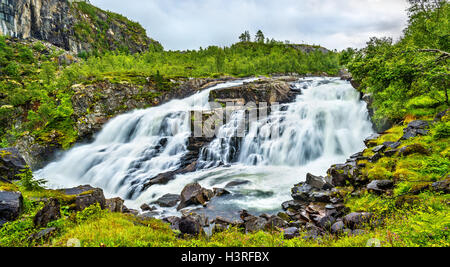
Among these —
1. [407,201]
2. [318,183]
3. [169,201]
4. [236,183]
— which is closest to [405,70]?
[407,201]

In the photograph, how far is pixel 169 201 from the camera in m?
12.3

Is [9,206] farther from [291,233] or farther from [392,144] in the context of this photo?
[392,144]

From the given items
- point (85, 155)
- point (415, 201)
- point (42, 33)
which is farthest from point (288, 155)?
point (42, 33)

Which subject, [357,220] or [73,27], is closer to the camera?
[357,220]

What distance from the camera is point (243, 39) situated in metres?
133

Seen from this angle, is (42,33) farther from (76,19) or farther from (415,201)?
(415,201)

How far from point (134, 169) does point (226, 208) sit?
10.5 m

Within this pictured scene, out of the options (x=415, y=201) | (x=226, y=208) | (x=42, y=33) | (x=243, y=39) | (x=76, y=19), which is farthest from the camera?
(x=243, y=39)

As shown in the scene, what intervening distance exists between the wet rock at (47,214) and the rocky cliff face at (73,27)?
355 ft

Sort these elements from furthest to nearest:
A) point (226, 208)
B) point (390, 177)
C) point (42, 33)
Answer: point (42, 33), point (226, 208), point (390, 177)

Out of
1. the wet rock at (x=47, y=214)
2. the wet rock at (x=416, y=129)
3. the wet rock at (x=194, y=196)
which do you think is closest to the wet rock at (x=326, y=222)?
the wet rock at (x=194, y=196)

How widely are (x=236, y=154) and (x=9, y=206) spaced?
15.9m

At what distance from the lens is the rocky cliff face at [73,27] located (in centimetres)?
8790
